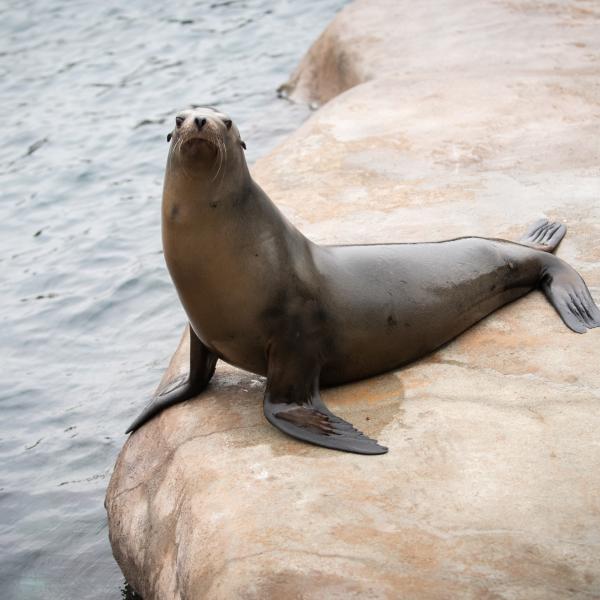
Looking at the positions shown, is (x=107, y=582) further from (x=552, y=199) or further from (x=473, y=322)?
(x=552, y=199)

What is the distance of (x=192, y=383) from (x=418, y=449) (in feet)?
3.75

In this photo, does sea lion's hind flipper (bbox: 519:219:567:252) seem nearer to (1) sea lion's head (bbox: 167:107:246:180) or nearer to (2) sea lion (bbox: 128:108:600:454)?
(2) sea lion (bbox: 128:108:600:454)

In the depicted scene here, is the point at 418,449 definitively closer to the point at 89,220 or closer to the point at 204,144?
the point at 204,144

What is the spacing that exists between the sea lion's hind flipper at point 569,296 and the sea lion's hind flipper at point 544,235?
0.69 ft

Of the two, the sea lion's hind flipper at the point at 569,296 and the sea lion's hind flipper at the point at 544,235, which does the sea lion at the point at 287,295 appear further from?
the sea lion's hind flipper at the point at 544,235

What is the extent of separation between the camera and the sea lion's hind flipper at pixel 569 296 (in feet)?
15.3

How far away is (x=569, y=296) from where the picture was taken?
15.8 ft

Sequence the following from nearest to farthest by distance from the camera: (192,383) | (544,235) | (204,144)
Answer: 1. (204,144)
2. (192,383)
3. (544,235)

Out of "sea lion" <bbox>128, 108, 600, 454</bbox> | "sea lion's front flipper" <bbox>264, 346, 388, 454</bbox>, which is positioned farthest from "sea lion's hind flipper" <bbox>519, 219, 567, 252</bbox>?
"sea lion's front flipper" <bbox>264, 346, 388, 454</bbox>

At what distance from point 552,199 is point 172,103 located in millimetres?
6369

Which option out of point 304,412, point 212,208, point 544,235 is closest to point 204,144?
point 212,208

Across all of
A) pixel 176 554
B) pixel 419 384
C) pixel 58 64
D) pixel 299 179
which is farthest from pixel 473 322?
pixel 58 64

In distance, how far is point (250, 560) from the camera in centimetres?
335

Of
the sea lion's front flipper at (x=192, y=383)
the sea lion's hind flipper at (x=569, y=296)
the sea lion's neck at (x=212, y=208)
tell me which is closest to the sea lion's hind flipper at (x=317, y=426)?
the sea lion's front flipper at (x=192, y=383)
